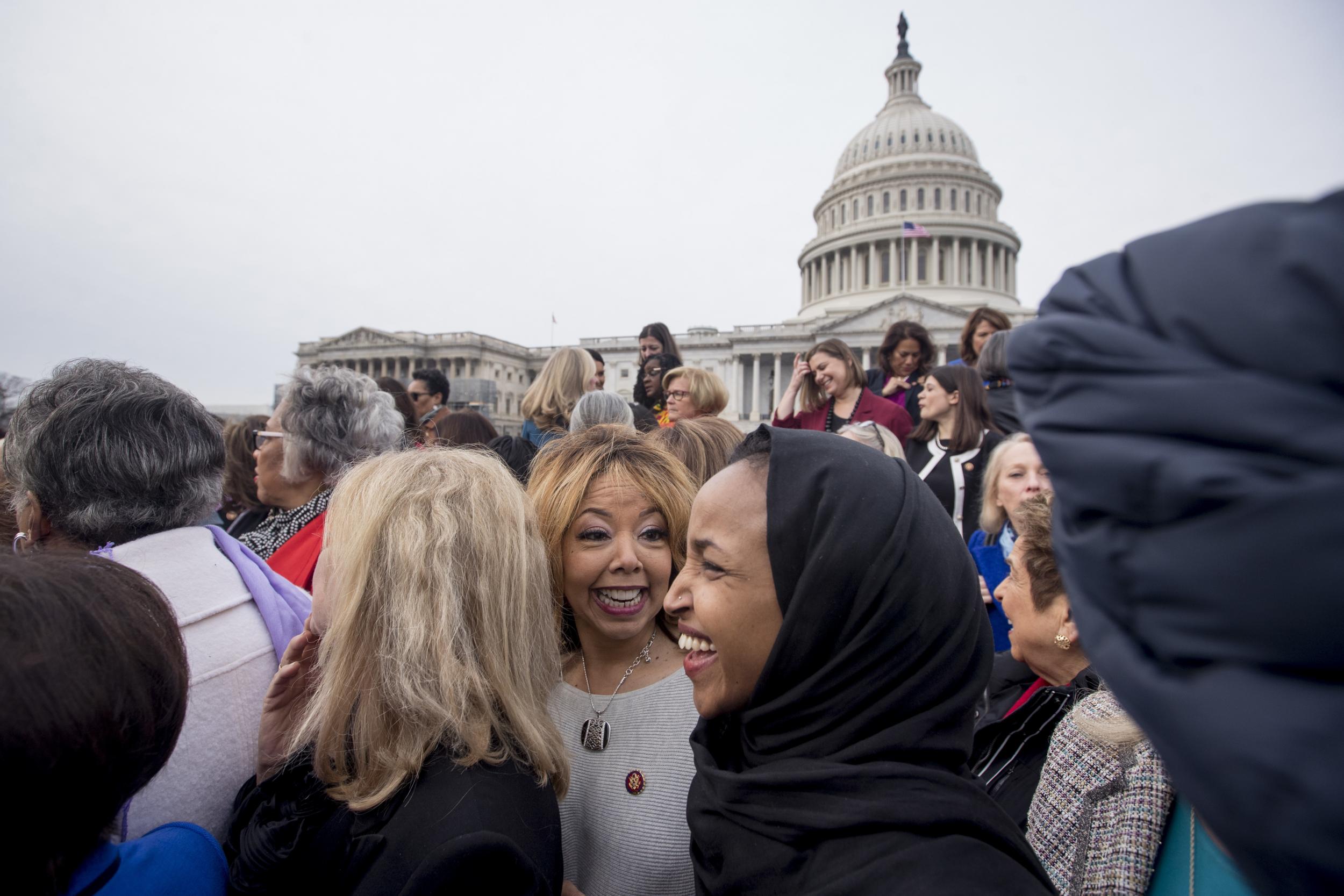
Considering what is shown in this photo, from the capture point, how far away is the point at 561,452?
118 inches

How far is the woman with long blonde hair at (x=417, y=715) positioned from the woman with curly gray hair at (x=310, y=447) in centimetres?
186

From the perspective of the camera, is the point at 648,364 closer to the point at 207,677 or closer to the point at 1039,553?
the point at 1039,553

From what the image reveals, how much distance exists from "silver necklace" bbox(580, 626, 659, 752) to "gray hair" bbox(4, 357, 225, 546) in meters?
1.55

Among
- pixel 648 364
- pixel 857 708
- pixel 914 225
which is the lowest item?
pixel 857 708

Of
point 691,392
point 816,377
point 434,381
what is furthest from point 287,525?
Result: point 434,381

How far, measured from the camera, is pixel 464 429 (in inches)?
243

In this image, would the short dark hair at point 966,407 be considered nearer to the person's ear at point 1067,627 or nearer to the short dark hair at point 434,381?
the person's ear at point 1067,627

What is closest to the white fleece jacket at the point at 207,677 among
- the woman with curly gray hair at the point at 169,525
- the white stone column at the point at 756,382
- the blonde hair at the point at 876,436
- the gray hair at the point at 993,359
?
the woman with curly gray hair at the point at 169,525

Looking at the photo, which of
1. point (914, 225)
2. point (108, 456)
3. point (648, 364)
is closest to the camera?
point (108, 456)

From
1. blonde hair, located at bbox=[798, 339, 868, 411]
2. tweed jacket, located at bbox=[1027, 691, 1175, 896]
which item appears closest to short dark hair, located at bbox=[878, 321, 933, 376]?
blonde hair, located at bbox=[798, 339, 868, 411]

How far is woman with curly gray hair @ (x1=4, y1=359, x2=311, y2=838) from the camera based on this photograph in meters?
2.28

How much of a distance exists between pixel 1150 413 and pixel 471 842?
1608 mm

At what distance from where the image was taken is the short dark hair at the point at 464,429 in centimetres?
604

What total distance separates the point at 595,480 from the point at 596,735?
0.90m
